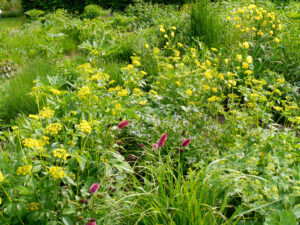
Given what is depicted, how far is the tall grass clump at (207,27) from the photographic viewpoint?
482 cm

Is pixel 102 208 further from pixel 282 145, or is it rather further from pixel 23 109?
pixel 23 109

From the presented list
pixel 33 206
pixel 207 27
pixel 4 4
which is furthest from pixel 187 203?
pixel 4 4

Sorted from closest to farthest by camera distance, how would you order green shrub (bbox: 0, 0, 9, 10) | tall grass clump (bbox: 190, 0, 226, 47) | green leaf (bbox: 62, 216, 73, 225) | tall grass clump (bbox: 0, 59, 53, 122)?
green leaf (bbox: 62, 216, 73, 225) → tall grass clump (bbox: 0, 59, 53, 122) → tall grass clump (bbox: 190, 0, 226, 47) → green shrub (bbox: 0, 0, 9, 10)

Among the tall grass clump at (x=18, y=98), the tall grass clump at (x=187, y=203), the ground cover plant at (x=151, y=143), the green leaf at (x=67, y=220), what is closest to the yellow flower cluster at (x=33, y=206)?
the ground cover plant at (x=151, y=143)

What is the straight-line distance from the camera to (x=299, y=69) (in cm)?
383

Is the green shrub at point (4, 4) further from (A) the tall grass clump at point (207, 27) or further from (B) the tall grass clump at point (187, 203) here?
(B) the tall grass clump at point (187, 203)

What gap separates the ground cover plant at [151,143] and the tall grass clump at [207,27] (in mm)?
19

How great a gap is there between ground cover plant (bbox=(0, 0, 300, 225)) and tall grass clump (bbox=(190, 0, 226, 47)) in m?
0.02

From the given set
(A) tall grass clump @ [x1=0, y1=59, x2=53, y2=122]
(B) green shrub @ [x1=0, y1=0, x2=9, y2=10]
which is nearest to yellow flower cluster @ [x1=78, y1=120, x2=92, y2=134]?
(A) tall grass clump @ [x1=0, y1=59, x2=53, y2=122]

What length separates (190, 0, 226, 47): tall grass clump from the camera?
4824 millimetres

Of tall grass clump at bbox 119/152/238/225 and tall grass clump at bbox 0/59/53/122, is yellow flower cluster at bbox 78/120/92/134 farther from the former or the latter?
tall grass clump at bbox 0/59/53/122

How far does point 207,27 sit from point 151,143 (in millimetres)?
2904

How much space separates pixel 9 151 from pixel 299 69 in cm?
332

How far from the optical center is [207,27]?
15.9ft
